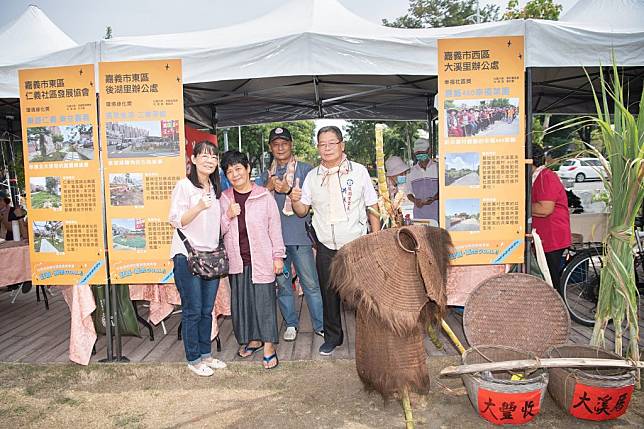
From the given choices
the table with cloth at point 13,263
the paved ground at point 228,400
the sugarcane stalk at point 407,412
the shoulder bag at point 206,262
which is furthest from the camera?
the table with cloth at point 13,263

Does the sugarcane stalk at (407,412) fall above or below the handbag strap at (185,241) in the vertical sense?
below

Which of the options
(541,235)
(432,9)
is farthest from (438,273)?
(432,9)

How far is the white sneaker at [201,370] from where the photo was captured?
325 centimetres

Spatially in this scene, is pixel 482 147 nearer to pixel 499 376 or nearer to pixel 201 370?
pixel 499 376

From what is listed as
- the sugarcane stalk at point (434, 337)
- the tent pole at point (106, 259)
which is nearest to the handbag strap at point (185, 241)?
the tent pole at point (106, 259)

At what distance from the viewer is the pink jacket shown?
3219 mm

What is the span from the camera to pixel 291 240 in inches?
150

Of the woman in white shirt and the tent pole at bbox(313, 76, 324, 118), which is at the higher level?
the tent pole at bbox(313, 76, 324, 118)

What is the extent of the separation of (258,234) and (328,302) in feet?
2.41

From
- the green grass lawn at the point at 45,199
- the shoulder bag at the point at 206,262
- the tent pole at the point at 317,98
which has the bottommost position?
the shoulder bag at the point at 206,262

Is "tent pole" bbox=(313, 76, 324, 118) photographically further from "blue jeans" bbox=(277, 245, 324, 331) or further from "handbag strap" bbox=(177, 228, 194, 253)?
"handbag strap" bbox=(177, 228, 194, 253)

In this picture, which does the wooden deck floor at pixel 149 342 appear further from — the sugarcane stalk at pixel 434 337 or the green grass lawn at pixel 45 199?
the green grass lawn at pixel 45 199

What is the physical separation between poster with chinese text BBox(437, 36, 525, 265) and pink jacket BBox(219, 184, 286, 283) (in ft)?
3.64

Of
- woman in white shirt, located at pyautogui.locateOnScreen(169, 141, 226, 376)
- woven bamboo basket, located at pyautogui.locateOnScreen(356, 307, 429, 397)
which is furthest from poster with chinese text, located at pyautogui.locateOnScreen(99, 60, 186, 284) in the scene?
woven bamboo basket, located at pyautogui.locateOnScreen(356, 307, 429, 397)
